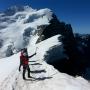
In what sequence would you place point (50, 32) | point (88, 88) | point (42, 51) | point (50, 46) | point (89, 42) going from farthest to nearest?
point (89, 42) → point (50, 32) → point (50, 46) → point (42, 51) → point (88, 88)

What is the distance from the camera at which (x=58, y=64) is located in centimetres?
5569

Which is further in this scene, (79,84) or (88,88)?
(79,84)

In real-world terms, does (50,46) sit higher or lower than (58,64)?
higher

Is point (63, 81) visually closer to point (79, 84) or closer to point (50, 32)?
point (79, 84)

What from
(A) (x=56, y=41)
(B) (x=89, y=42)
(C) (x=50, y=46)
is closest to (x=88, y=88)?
(C) (x=50, y=46)

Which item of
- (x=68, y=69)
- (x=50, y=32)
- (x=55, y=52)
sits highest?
(x=50, y=32)

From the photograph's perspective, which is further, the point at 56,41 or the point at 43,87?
the point at 56,41

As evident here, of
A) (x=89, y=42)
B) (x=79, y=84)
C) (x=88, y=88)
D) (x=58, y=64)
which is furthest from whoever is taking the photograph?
(x=89, y=42)

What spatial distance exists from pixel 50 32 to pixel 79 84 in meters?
110

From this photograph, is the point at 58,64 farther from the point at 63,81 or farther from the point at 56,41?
the point at 63,81

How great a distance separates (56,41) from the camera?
53.7 m

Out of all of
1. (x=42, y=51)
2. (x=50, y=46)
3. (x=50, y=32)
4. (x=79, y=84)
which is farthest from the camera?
(x=50, y=32)

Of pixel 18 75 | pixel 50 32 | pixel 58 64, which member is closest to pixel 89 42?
pixel 50 32

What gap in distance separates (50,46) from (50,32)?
78.0 metres
